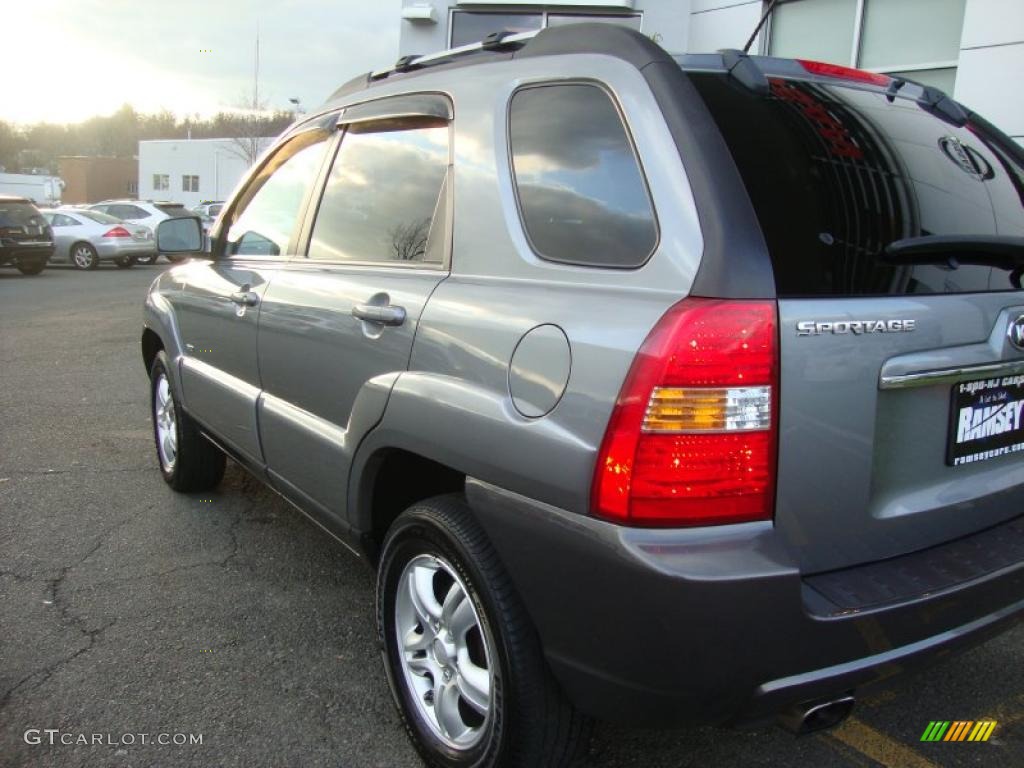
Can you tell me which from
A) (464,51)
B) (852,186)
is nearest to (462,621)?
(852,186)

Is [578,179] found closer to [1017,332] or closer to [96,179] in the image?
[1017,332]

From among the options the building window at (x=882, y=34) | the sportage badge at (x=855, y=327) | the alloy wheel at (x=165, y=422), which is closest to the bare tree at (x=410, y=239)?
the sportage badge at (x=855, y=327)

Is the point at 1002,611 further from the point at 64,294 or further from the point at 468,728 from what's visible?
the point at 64,294

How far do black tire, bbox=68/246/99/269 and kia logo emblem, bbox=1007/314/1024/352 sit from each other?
22083 mm

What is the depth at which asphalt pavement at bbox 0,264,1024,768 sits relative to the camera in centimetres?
244

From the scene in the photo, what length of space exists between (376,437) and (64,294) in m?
14.9

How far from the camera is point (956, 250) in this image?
1931mm

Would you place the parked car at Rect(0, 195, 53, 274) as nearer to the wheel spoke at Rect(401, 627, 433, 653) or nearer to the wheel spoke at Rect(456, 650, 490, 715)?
the wheel spoke at Rect(401, 627, 433, 653)

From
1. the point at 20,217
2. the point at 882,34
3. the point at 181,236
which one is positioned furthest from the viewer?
the point at 20,217

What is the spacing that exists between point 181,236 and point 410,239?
1975 mm

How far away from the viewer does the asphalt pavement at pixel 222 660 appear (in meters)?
2.44

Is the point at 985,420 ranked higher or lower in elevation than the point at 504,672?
higher

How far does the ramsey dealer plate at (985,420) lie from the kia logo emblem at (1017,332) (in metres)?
0.08

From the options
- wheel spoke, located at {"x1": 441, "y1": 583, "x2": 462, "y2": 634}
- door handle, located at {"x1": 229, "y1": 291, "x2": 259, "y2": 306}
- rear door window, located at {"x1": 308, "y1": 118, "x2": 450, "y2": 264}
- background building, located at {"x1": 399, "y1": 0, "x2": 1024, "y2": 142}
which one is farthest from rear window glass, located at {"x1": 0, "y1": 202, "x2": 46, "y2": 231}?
wheel spoke, located at {"x1": 441, "y1": 583, "x2": 462, "y2": 634}
